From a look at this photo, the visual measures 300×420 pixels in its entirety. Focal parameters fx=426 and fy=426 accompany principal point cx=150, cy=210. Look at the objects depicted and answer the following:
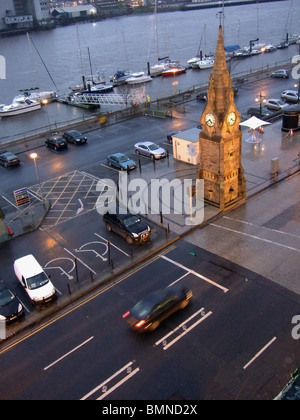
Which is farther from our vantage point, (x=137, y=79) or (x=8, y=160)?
(x=137, y=79)

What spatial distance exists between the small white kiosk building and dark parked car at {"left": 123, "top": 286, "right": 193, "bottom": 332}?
18874 millimetres

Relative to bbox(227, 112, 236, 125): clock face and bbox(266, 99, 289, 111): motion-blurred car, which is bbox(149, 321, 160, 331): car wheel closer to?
bbox(227, 112, 236, 125): clock face

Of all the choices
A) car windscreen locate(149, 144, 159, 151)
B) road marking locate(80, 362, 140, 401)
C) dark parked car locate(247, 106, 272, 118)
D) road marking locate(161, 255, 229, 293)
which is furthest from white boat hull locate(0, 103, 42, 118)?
road marking locate(80, 362, 140, 401)

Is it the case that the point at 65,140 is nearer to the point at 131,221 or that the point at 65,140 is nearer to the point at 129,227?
the point at 131,221

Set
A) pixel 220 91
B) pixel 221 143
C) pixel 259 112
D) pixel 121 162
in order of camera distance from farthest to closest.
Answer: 1. pixel 259 112
2. pixel 121 162
3. pixel 221 143
4. pixel 220 91

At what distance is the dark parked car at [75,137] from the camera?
47344mm

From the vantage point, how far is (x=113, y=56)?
5079 inches

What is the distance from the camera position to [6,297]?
22.4 m

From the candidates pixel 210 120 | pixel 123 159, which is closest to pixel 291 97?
pixel 123 159

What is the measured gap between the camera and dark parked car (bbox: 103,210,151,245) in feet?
88.7

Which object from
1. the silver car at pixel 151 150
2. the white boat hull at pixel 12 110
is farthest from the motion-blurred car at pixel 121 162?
the white boat hull at pixel 12 110

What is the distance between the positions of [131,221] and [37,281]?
24.7 feet
